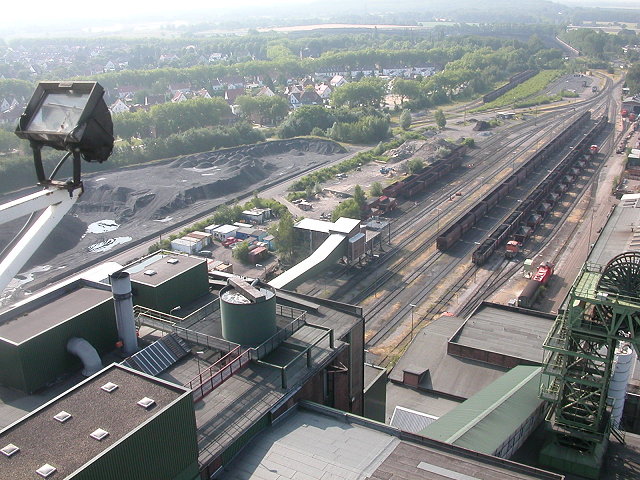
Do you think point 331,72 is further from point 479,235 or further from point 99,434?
point 99,434

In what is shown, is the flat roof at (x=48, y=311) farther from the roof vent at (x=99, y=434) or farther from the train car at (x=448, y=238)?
the train car at (x=448, y=238)

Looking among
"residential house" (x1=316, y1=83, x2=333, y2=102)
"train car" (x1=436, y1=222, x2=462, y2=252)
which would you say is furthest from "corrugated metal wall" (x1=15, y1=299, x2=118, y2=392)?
"residential house" (x1=316, y1=83, x2=333, y2=102)

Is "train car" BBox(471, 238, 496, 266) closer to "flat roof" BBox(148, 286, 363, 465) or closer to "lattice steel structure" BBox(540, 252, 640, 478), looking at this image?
"lattice steel structure" BBox(540, 252, 640, 478)

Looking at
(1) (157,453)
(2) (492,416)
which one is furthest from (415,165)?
(1) (157,453)

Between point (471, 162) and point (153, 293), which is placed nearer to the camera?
point (153, 293)

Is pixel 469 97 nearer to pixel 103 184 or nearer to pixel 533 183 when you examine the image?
pixel 533 183

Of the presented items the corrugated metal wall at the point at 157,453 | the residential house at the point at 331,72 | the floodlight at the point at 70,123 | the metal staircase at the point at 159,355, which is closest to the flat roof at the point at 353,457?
the corrugated metal wall at the point at 157,453

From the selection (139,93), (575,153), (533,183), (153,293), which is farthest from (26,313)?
(139,93)
